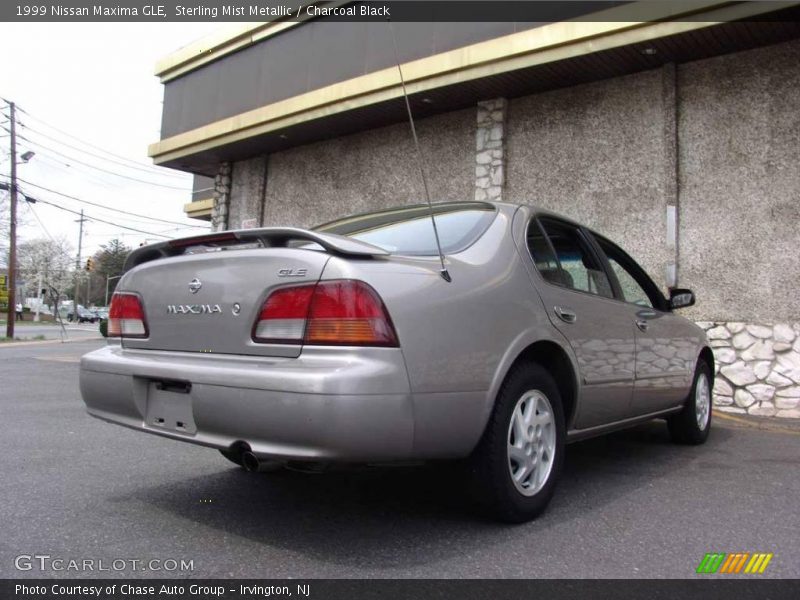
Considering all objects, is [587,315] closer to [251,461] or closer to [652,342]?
[652,342]

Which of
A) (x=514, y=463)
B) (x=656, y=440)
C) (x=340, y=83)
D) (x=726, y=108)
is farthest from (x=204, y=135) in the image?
(x=514, y=463)

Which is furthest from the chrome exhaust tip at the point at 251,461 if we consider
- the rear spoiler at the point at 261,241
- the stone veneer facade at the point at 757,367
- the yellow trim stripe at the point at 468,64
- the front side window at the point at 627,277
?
the yellow trim stripe at the point at 468,64

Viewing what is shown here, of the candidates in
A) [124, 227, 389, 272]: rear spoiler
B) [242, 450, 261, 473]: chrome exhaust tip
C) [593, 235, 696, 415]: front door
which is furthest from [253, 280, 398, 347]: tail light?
[593, 235, 696, 415]: front door

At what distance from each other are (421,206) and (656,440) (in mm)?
3092

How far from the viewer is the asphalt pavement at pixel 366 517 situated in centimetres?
239

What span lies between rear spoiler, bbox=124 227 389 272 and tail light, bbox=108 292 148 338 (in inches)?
7.4

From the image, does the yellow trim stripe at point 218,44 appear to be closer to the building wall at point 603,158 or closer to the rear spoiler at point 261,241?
the building wall at point 603,158

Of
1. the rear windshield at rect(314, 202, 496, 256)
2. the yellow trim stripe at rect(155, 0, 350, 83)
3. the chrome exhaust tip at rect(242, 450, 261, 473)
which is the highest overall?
the yellow trim stripe at rect(155, 0, 350, 83)

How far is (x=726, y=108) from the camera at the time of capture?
7336 millimetres

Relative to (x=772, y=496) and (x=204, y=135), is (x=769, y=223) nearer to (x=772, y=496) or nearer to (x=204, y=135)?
(x=772, y=496)

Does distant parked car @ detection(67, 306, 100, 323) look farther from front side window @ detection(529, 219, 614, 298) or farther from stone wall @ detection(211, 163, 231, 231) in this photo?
front side window @ detection(529, 219, 614, 298)

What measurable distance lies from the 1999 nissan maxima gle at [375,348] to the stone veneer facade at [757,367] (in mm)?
4315

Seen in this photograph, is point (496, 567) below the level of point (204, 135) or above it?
below

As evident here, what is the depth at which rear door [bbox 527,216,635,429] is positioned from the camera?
3242 mm
